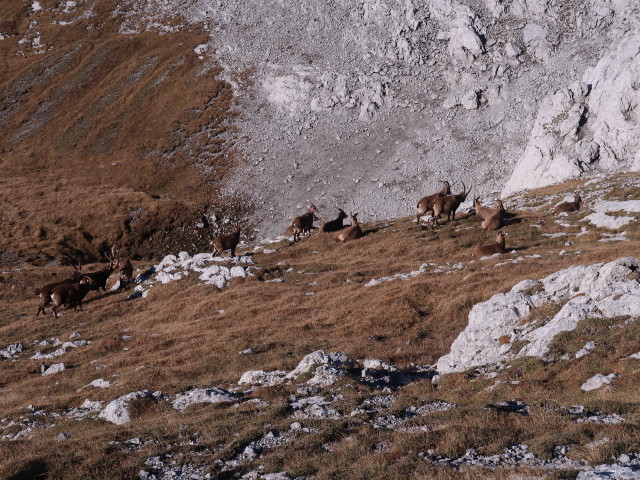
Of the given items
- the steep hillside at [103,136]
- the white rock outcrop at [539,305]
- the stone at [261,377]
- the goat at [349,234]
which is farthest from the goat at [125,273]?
the white rock outcrop at [539,305]

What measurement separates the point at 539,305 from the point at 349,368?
21.7 ft

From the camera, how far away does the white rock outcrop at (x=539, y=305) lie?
633 inches

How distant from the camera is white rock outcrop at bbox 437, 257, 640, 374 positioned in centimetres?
1608

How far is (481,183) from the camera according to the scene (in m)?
71.8

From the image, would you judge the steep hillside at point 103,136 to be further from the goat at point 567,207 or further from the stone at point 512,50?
the stone at point 512,50

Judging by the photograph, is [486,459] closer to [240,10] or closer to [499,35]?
[499,35]

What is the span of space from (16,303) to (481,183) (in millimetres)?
52808

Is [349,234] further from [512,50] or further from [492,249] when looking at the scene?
[512,50]

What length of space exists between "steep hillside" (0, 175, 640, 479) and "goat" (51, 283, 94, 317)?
2.83 feet

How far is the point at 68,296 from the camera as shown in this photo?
1501 inches

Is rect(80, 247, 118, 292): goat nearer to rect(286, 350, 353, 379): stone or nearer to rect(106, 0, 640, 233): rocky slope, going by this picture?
rect(286, 350, 353, 379): stone

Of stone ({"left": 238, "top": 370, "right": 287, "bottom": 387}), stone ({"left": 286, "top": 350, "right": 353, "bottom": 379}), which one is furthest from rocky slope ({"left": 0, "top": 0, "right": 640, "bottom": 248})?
stone ({"left": 238, "top": 370, "right": 287, "bottom": 387})

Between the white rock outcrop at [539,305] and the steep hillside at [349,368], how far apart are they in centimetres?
7

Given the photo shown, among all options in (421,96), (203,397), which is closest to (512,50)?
(421,96)
